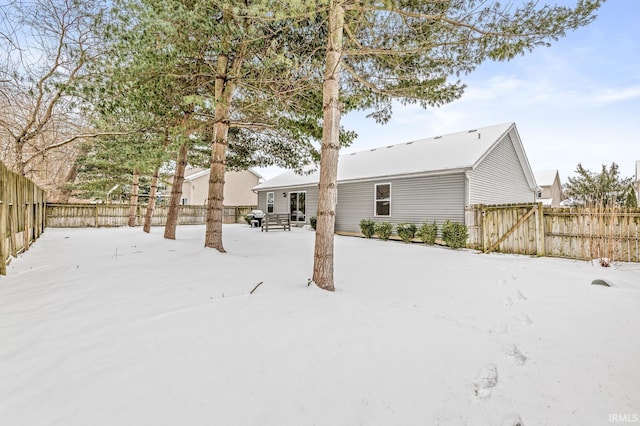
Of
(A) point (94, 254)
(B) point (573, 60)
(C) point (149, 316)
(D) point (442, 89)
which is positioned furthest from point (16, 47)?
(B) point (573, 60)

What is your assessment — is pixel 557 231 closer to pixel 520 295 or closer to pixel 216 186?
pixel 520 295

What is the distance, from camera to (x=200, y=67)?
7199mm

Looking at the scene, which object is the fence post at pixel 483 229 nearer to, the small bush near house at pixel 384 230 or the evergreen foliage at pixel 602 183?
the small bush near house at pixel 384 230

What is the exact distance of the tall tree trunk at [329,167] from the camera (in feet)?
14.6

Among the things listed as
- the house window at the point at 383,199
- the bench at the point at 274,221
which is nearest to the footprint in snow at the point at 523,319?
the house window at the point at 383,199

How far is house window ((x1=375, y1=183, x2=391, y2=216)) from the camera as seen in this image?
43.4 feet

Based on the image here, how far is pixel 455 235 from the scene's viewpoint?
32.7 feet

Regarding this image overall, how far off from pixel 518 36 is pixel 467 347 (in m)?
5.01

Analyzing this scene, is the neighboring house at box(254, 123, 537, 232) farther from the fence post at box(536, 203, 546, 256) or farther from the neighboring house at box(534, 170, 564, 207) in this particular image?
the neighboring house at box(534, 170, 564, 207)

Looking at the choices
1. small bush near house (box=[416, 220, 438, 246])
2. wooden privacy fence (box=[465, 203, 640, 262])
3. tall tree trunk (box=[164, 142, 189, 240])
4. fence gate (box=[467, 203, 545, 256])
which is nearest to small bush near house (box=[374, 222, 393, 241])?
small bush near house (box=[416, 220, 438, 246])

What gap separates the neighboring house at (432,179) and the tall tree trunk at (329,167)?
786 cm

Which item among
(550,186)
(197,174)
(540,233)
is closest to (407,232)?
(540,233)

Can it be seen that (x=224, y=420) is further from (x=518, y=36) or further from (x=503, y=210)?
(x=503, y=210)

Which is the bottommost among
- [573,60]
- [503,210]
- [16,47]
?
[503,210]
